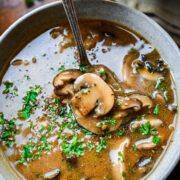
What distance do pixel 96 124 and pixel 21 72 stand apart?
1105 mm

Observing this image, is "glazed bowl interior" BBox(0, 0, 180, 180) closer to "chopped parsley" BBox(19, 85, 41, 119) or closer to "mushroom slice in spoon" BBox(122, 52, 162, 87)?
"mushroom slice in spoon" BBox(122, 52, 162, 87)

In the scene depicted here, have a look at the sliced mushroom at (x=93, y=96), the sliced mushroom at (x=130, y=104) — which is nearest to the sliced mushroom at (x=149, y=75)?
the sliced mushroom at (x=130, y=104)

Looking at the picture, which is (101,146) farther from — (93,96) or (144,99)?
(144,99)

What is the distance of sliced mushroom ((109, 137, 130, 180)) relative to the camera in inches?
112

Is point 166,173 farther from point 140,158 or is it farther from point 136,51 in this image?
point 136,51

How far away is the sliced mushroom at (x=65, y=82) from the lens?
301 centimetres

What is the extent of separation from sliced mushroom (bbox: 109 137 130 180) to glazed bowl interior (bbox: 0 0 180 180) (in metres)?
0.35

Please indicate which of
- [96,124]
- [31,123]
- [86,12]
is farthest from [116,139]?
[86,12]

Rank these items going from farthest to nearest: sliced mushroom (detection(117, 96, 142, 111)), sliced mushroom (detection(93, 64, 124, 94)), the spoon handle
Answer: sliced mushroom (detection(93, 64, 124, 94)) → sliced mushroom (detection(117, 96, 142, 111)) → the spoon handle

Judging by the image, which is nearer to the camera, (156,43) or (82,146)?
(82,146)

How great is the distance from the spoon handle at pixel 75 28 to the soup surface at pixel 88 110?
0.11 metres

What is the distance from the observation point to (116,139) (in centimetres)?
293

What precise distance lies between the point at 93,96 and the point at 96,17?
1.08 m

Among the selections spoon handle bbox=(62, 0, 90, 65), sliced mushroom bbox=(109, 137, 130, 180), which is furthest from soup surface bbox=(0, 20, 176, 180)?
spoon handle bbox=(62, 0, 90, 65)
